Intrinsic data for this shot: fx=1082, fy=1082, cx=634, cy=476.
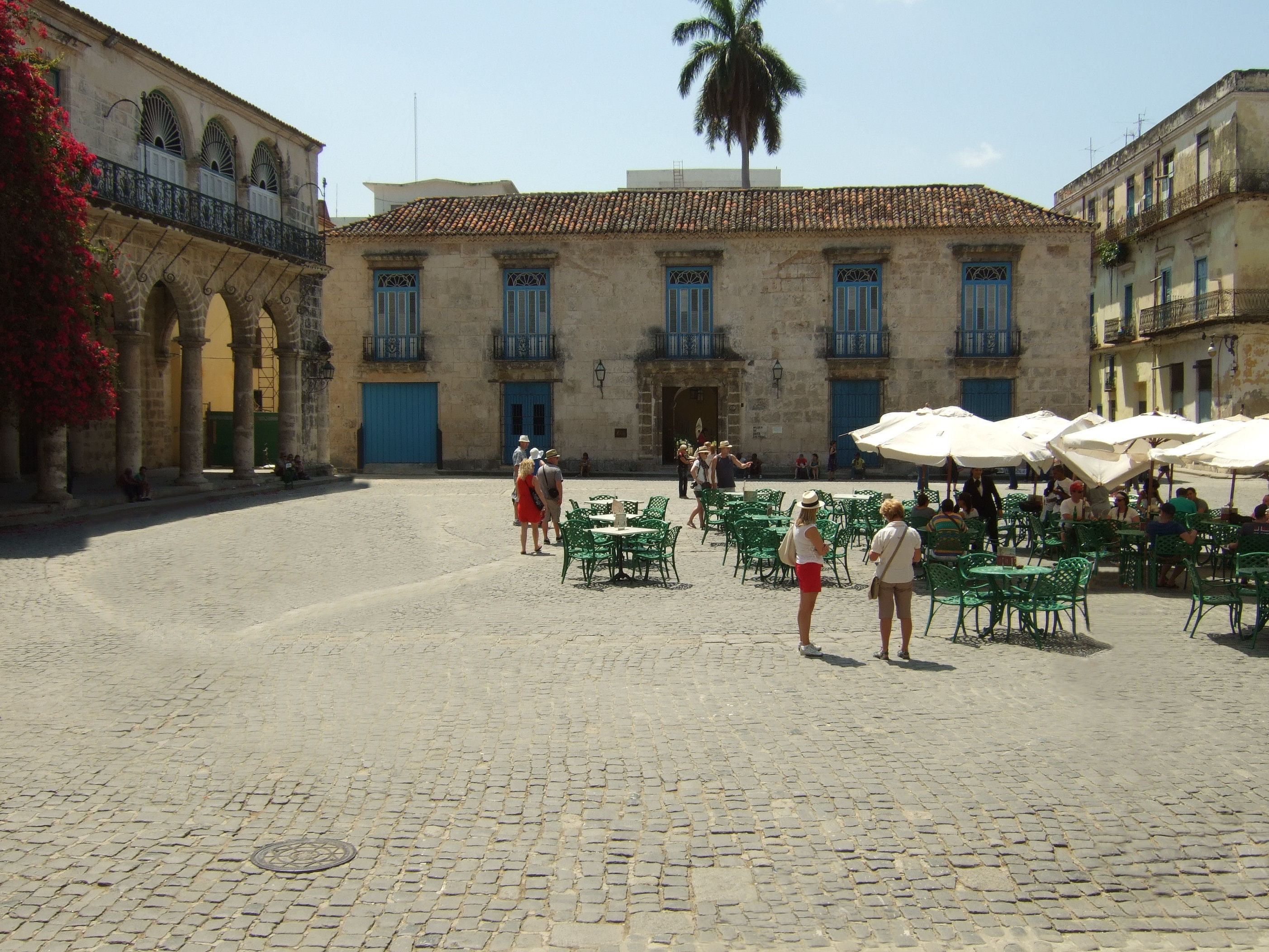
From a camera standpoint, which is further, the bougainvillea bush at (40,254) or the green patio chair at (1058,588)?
the bougainvillea bush at (40,254)

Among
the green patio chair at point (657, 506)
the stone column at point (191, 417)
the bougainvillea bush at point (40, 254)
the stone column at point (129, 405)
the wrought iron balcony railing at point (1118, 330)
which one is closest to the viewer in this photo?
the green patio chair at point (657, 506)

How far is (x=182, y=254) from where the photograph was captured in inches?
901

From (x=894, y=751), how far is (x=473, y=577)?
7.85 meters

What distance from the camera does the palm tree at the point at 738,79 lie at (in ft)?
140

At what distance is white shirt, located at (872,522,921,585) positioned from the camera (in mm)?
9195

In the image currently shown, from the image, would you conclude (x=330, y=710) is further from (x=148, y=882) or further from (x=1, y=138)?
(x=1, y=138)

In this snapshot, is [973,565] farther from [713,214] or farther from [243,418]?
[713,214]

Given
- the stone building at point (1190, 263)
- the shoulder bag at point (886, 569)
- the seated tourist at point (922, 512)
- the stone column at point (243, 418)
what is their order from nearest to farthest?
1. the shoulder bag at point (886, 569)
2. the seated tourist at point (922, 512)
3. the stone column at point (243, 418)
4. the stone building at point (1190, 263)

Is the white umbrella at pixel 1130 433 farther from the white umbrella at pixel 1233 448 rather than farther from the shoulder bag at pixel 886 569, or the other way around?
the shoulder bag at pixel 886 569

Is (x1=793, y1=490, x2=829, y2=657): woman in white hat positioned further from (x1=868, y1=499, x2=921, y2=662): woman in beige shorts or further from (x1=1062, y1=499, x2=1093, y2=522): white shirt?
(x1=1062, y1=499, x2=1093, y2=522): white shirt

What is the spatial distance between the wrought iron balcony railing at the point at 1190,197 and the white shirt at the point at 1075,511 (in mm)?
23731

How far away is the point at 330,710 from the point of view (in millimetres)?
7773

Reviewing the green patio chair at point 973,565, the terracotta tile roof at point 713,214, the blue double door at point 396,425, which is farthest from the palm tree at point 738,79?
the green patio chair at point 973,565

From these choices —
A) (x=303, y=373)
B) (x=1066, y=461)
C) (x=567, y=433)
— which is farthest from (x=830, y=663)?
(x=567, y=433)
